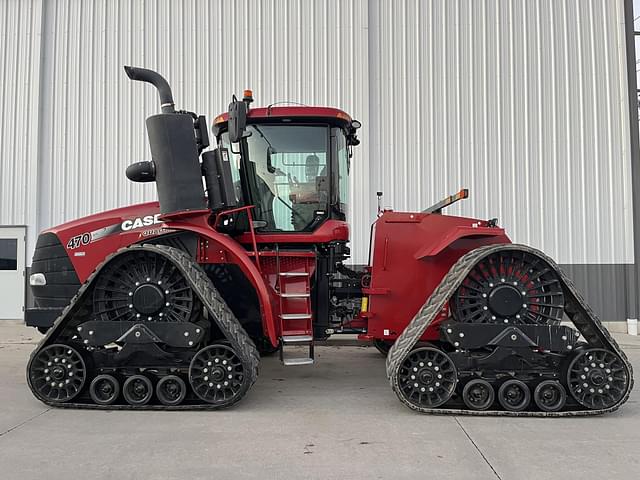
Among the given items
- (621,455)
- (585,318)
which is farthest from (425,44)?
(621,455)

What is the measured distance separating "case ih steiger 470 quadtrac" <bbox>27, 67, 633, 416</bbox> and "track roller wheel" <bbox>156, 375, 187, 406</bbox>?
0.02 m

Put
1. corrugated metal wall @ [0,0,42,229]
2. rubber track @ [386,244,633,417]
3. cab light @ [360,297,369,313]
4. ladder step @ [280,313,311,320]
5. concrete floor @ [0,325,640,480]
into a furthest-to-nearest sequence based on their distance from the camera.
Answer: corrugated metal wall @ [0,0,42,229] < cab light @ [360,297,369,313] < ladder step @ [280,313,311,320] < rubber track @ [386,244,633,417] < concrete floor @ [0,325,640,480]

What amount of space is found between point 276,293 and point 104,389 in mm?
1793

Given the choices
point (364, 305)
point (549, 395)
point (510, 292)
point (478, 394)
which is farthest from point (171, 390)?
point (549, 395)

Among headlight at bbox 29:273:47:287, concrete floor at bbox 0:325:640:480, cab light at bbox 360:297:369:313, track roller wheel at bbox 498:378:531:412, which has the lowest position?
concrete floor at bbox 0:325:640:480

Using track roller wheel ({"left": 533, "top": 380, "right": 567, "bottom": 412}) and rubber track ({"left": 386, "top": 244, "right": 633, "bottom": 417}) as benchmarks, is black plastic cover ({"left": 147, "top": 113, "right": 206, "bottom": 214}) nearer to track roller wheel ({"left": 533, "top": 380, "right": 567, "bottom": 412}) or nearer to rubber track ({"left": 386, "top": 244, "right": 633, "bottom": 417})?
rubber track ({"left": 386, "top": 244, "right": 633, "bottom": 417})

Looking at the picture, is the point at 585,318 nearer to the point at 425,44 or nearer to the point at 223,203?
the point at 223,203

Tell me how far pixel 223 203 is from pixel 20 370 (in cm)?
380

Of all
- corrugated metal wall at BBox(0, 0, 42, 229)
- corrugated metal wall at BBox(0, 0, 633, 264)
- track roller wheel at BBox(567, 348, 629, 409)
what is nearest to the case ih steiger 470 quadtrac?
track roller wheel at BBox(567, 348, 629, 409)

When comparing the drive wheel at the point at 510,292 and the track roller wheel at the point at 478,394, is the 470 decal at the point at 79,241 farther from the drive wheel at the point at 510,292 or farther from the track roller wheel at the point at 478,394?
the track roller wheel at the point at 478,394

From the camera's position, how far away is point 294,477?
314 cm

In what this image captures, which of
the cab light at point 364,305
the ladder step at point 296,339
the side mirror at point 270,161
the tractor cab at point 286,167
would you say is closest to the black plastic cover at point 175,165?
the tractor cab at point 286,167

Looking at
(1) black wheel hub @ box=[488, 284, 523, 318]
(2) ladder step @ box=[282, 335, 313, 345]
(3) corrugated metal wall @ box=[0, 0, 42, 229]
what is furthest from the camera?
(3) corrugated metal wall @ box=[0, 0, 42, 229]

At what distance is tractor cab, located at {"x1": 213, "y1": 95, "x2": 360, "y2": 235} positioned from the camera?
17.0 ft
